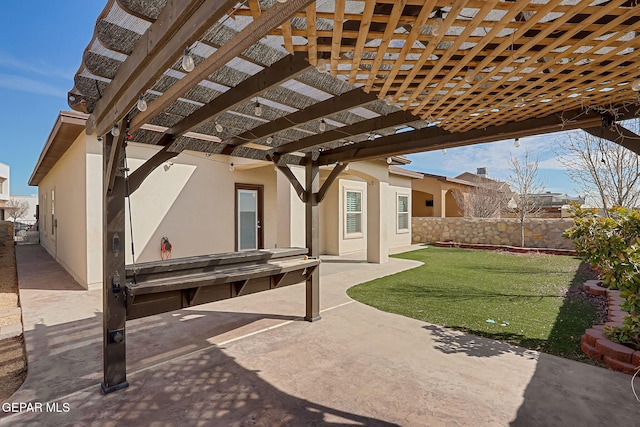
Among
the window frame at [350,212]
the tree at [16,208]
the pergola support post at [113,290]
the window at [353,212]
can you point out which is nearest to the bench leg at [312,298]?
the pergola support post at [113,290]

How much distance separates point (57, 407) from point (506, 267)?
10073 mm

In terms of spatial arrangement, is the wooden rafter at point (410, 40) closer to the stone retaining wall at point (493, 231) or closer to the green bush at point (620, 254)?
the green bush at point (620, 254)

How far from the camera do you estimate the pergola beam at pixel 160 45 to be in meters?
1.42

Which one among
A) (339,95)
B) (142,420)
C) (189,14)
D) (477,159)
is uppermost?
(477,159)

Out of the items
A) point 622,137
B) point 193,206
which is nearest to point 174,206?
point 193,206

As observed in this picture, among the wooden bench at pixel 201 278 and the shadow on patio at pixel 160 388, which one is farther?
the wooden bench at pixel 201 278

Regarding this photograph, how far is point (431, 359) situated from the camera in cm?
357

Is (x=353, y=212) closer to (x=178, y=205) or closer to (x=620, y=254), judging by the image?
(x=178, y=205)

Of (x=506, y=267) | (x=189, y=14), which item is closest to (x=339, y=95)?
(x=189, y=14)

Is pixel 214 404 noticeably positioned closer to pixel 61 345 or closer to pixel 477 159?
pixel 61 345

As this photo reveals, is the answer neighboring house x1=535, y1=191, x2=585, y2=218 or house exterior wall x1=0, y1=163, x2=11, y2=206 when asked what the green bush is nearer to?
neighboring house x1=535, y1=191, x2=585, y2=218

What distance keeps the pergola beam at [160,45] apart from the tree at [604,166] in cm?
532

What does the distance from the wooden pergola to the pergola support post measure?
11 mm

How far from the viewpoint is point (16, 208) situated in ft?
107
